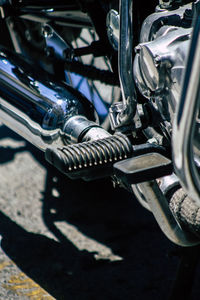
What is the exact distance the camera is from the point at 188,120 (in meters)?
0.72

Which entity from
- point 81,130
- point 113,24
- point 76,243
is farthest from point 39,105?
point 76,243

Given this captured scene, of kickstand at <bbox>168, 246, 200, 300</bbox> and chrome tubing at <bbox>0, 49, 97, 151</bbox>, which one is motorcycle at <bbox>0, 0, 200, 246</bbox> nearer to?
chrome tubing at <bbox>0, 49, 97, 151</bbox>

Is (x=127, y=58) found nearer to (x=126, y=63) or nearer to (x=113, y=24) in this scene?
(x=126, y=63)

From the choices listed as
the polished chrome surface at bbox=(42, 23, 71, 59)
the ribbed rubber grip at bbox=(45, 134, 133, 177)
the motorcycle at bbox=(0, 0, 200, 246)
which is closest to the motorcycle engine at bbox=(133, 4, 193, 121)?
the motorcycle at bbox=(0, 0, 200, 246)

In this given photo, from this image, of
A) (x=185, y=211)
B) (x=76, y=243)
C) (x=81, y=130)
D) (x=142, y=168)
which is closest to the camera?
(x=142, y=168)

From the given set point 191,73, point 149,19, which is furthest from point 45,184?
point 191,73

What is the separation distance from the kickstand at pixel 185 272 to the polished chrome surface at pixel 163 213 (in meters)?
0.15

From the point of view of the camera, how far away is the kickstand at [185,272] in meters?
1.23

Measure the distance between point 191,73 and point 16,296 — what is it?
0.91 m

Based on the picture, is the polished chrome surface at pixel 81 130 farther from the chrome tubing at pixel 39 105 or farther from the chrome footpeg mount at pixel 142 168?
the chrome footpeg mount at pixel 142 168

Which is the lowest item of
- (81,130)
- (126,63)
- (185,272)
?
(185,272)

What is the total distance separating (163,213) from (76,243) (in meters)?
0.68

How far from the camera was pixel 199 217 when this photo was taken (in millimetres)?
1009

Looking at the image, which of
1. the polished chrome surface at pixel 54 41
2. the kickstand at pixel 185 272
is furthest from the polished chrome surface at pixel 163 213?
the polished chrome surface at pixel 54 41
